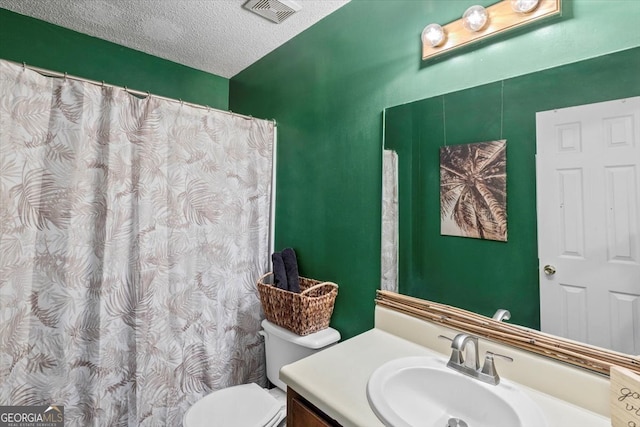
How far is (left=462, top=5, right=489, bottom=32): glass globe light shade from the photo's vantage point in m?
1.08

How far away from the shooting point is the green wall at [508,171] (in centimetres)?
91

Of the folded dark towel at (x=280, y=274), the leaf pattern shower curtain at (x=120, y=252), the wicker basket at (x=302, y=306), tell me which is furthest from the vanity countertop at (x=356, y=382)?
the leaf pattern shower curtain at (x=120, y=252)

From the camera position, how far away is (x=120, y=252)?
152 cm

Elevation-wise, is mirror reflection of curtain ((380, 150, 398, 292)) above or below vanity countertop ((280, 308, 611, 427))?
→ above

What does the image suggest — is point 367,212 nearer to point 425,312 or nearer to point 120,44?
point 425,312

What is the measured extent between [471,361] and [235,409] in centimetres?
107

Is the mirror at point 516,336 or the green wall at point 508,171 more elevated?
the green wall at point 508,171

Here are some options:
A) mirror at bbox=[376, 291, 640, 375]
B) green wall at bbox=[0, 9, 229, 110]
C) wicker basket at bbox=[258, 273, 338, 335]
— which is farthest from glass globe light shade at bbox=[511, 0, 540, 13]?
green wall at bbox=[0, 9, 229, 110]

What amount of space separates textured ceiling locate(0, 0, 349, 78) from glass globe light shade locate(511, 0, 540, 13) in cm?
91

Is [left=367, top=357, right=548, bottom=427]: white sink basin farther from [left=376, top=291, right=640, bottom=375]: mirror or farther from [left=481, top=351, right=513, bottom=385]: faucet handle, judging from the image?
[left=376, top=291, right=640, bottom=375]: mirror

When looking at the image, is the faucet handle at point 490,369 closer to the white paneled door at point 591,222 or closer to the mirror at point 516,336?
the mirror at point 516,336

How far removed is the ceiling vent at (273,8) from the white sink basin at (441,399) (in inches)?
70.2

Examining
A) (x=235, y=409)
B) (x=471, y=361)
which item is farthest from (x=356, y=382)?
(x=235, y=409)

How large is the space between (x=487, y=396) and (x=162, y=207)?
162 cm
